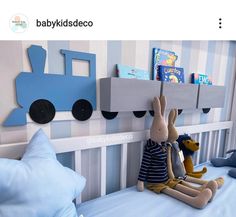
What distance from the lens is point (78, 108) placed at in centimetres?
88

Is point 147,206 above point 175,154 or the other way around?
the other way around

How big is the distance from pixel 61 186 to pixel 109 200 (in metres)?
0.38

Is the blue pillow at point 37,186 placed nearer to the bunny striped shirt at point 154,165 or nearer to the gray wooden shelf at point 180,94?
the bunny striped shirt at point 154,165

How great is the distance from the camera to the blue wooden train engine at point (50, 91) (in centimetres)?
74

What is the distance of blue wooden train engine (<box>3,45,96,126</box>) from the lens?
2.44 ft

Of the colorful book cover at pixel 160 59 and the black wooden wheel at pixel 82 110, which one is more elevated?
the colorful book cover at pixel 160 59

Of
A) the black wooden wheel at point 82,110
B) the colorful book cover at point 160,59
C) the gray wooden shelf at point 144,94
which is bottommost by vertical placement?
the black wooden wheel at point 82,110

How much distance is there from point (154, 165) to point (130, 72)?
50 centimetres

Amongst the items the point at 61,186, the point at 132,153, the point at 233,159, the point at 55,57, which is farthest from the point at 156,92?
the point at 233,159

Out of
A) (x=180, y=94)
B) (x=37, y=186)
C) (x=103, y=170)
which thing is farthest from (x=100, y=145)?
(x=180, y=94)

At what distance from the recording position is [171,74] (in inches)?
45.0
